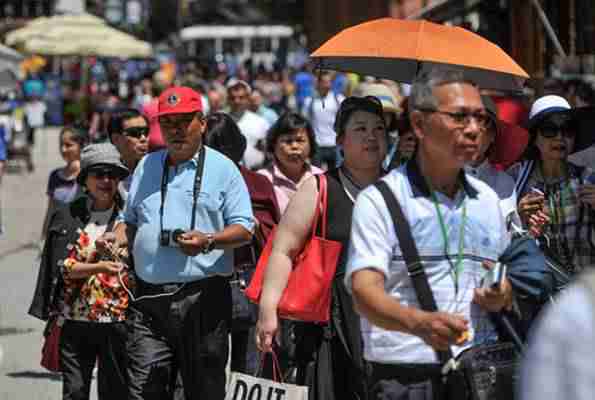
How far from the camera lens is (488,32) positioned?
19.8 meters

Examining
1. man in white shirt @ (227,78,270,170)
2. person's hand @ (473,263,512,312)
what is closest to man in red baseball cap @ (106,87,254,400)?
person's hand @ (473,263,512,312)

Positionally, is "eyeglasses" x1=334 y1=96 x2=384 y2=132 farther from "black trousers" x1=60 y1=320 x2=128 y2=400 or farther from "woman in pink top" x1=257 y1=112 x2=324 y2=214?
"woman in pink top" x1=257 y1=112 x2=324 y2=214

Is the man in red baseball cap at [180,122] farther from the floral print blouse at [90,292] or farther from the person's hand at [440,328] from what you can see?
the person's hand at [440,328]

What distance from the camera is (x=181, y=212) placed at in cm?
641

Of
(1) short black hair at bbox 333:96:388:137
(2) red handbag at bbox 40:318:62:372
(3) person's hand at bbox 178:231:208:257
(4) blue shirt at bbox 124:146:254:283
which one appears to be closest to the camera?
(1) short black hair at bbox 333:96:388:137

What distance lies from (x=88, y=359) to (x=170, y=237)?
1175 mm

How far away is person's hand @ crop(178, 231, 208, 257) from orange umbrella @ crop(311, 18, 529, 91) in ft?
3.86

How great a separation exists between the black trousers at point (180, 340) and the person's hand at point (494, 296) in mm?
2302

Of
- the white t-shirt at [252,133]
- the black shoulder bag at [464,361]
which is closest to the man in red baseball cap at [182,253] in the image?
the black shoulder bag at [464,361]

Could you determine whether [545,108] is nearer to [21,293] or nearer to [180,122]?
[180,122]

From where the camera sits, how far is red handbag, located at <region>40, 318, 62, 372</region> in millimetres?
7199

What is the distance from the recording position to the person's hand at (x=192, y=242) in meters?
6.21

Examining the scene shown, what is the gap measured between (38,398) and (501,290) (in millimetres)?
5420

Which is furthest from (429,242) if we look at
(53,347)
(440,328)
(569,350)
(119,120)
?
(119,120)
